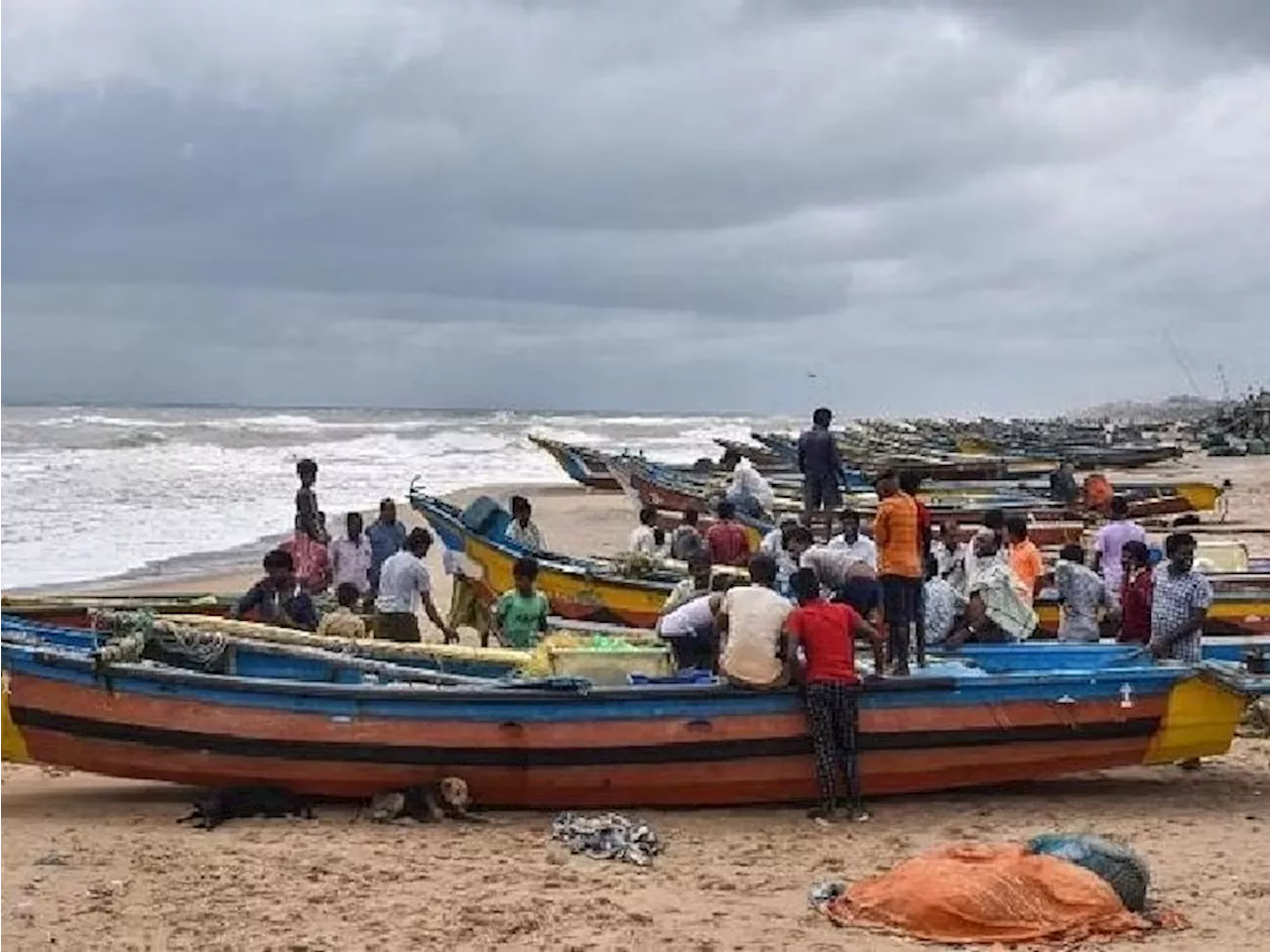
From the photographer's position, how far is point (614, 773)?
9398 millimetres

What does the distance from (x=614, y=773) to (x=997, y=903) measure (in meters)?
2.89

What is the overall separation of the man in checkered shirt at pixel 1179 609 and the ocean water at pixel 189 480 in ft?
51.0

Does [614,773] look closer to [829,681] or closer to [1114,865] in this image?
[829,681]

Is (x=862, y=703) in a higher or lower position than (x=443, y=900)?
higher

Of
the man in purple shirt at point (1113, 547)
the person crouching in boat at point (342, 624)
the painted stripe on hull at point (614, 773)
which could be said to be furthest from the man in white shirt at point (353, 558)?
the man in purple shirt at point (1113, 547)

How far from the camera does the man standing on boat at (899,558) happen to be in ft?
34.5

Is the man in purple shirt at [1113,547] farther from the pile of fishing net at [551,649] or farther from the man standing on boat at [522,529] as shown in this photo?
the man standing on boat at [522,529]

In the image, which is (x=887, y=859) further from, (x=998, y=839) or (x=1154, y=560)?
(x=1154, y=560)

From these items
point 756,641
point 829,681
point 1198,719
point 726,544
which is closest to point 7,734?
point 756,641

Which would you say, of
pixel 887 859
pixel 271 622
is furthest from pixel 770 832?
pixel 271 622

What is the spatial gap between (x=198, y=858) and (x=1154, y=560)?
24.3ft

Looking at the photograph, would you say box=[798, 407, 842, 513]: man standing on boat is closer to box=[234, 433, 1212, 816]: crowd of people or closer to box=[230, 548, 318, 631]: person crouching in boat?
box=[234, 433, 1212, 816]: crowd of people

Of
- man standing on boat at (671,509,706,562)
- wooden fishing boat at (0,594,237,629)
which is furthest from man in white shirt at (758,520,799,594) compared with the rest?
wooden fishing boat at (0,594,237,629)

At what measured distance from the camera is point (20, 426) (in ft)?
260
